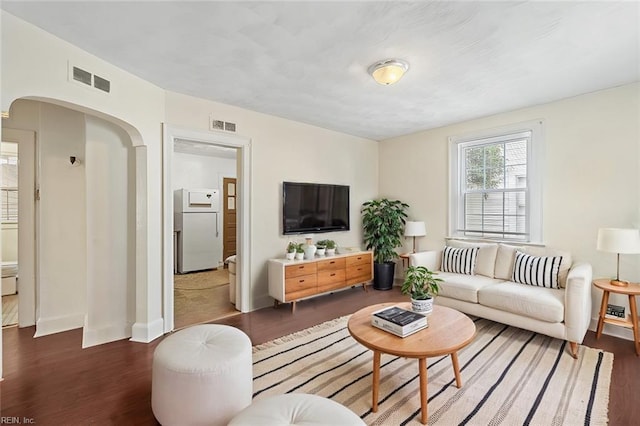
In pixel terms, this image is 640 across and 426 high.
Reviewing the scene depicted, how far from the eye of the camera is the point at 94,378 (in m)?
2.29

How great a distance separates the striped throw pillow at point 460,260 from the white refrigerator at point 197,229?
4.70m

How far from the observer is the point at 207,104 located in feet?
11.3

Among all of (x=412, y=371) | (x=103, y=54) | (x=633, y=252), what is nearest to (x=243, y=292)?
(x=412, y=371)

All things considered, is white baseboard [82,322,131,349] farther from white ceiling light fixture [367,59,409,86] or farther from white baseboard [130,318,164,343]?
white ceiling light fixture [367,59,409,86]

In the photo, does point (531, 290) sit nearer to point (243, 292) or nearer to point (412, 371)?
point (412, 371)

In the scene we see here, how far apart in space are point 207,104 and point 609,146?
434 centimetres

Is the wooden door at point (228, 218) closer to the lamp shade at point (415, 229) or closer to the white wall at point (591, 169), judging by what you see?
the lamp shade at point (415, 229)

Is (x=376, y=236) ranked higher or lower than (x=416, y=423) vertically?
higher

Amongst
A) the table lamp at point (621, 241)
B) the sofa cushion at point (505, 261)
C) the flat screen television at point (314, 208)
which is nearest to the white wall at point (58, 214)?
the flat screen television at point (314, 208)

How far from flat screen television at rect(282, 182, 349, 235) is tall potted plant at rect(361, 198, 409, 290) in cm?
48

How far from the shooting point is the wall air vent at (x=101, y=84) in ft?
8.05

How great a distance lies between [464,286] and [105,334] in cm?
373

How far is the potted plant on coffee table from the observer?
7.82 feet

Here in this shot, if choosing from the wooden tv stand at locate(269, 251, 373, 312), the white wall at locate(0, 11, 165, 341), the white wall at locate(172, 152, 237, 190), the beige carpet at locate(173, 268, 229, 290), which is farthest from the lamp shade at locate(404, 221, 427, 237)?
the white wall at locate(172, 152, 237, 190)
